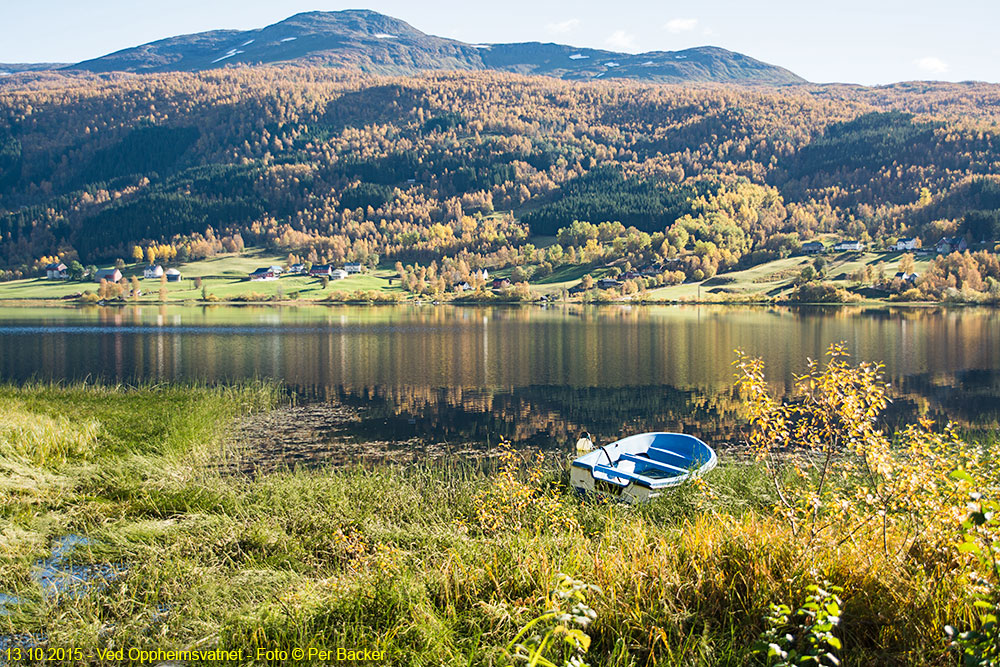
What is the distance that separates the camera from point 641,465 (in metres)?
18.4

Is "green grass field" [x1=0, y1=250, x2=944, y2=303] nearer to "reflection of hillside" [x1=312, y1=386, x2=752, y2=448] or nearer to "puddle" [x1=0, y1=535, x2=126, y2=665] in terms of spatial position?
"reflection of hillside" [x1=312, y1=386, x2=752, y2=448]

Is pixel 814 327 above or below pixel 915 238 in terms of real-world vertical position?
below

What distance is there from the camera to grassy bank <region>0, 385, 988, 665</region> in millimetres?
7059

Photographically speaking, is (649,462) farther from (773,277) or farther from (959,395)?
(773,277)

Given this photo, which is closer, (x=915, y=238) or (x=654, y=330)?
(x=654, y=330)

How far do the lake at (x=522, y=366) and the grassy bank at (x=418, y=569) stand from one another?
10943mm

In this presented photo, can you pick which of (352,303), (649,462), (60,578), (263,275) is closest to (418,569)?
(60,578)

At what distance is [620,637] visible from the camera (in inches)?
266

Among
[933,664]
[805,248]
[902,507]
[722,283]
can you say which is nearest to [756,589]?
[933,664]

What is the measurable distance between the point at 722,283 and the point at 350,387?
123 metres

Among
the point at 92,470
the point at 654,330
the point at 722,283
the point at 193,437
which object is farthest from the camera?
the point at 722,283

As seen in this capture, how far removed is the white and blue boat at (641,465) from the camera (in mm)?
15008

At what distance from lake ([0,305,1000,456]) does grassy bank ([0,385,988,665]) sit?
10.9 metres

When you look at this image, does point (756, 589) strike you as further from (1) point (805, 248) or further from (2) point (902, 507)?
(1) point (805, 248)
